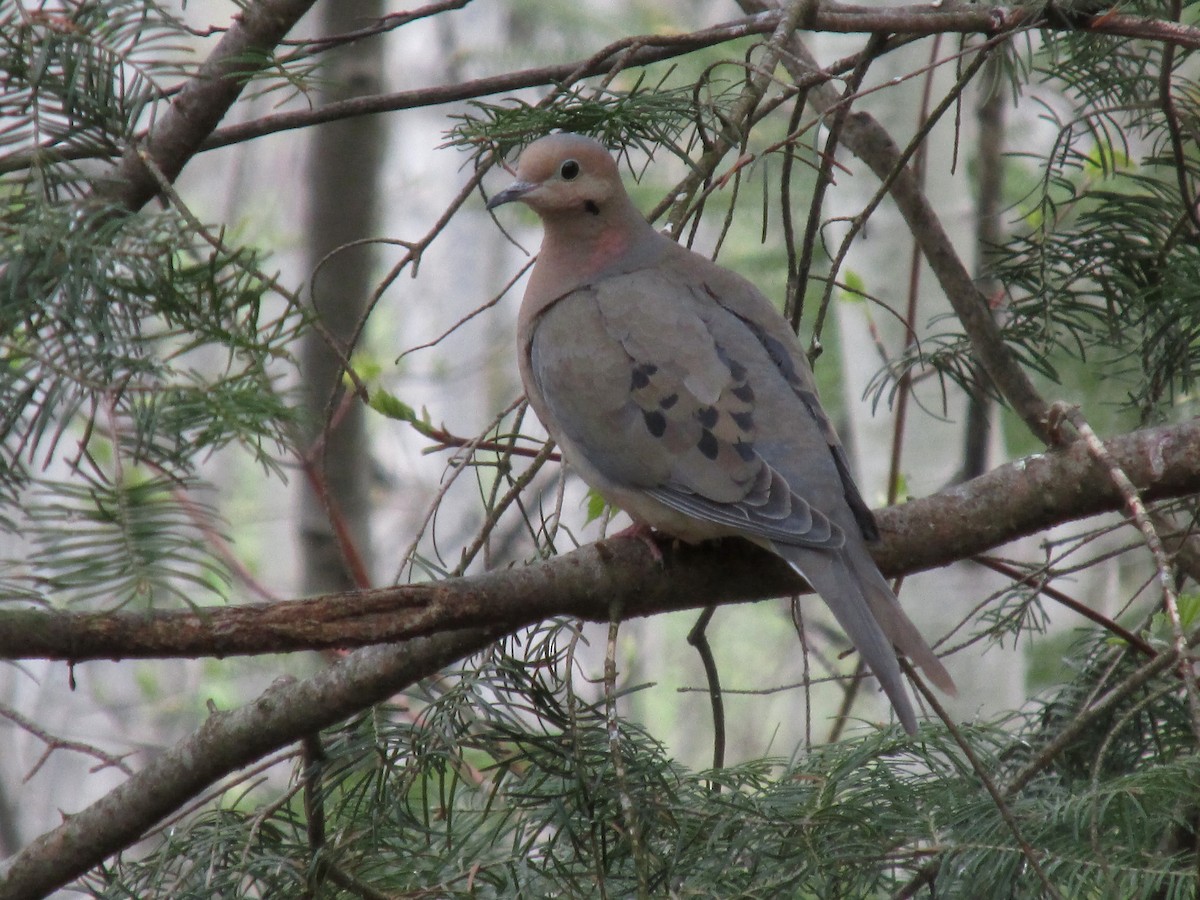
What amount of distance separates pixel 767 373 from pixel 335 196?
2.32 metres

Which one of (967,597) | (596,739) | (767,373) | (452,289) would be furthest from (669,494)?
(452,289)

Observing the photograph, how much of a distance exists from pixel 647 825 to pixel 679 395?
1.06 m

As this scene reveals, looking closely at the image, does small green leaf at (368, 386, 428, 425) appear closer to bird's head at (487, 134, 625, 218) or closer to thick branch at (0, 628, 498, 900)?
bird's head at (487, 134, 625, 218)

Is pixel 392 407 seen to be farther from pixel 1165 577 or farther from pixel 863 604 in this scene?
pixel 1165 577

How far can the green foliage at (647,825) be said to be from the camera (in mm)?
1925

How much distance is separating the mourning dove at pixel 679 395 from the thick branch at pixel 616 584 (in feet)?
0.36

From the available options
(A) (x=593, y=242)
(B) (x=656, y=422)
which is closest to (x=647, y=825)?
(B) (x=656, y=422)

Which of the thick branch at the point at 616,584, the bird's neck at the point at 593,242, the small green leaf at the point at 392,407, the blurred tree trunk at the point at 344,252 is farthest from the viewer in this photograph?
the blurred tree trunk at the point at 344,252

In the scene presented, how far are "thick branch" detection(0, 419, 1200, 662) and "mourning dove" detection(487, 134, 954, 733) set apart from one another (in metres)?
0.11

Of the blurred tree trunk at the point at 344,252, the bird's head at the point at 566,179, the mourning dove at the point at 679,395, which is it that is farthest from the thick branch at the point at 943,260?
the blurred tree trunk at the point at 344,252

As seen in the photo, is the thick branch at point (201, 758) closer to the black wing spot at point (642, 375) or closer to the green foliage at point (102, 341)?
the green foliage at point (102, 341)

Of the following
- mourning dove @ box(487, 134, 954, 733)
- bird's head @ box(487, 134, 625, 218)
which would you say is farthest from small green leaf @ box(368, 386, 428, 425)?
bird's head @ box(487, 134, 625, 218)

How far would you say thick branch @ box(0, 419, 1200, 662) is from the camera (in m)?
1.87

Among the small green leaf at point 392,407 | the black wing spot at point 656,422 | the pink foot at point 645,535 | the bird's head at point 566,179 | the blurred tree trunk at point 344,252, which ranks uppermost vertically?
the blurred tree trunk at point 344,252
